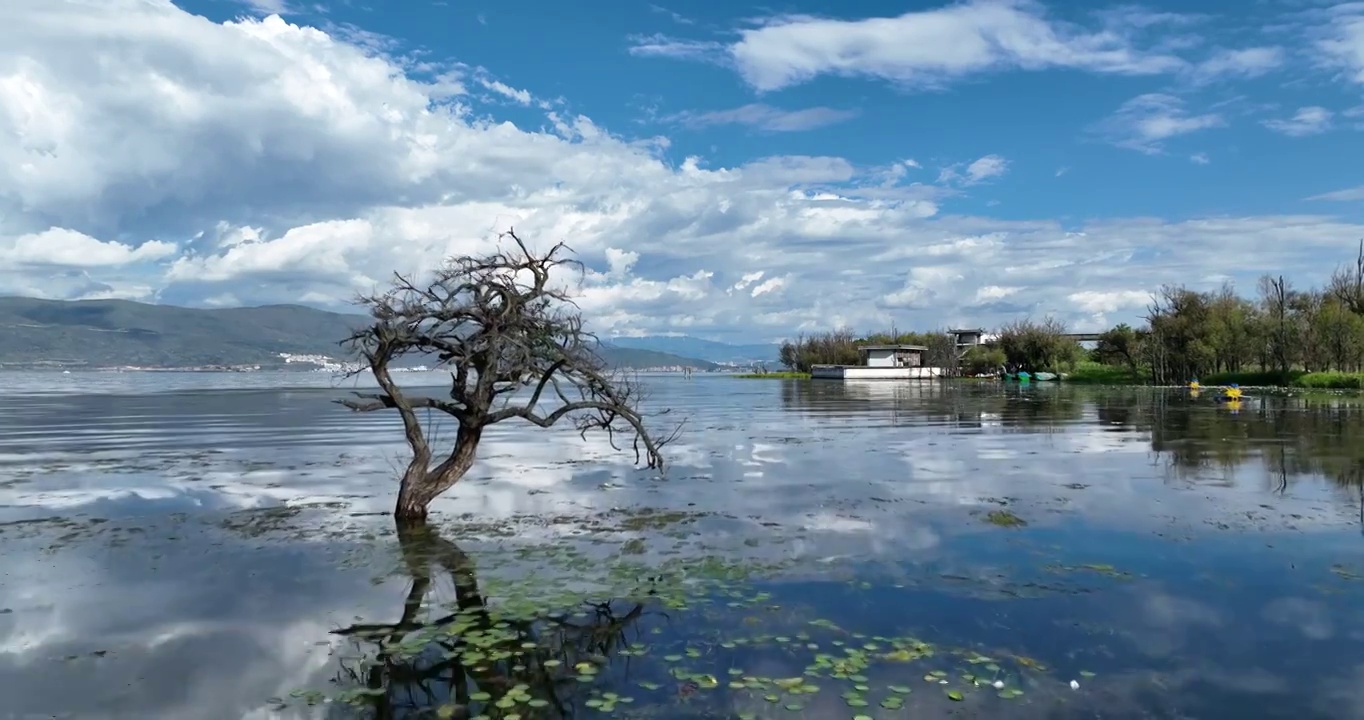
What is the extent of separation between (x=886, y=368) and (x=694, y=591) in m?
141

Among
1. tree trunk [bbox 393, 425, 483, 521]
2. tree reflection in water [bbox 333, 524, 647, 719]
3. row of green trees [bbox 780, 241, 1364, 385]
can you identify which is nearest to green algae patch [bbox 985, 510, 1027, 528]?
tree reflection in water [bbox 333, 524, 647, 719]

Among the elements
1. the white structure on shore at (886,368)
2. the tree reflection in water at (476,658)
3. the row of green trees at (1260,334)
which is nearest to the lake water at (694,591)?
the tree reflection in water at (476,658)

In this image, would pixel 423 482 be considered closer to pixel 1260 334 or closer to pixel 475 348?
pixel 475 348

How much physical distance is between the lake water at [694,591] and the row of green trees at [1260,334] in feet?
236

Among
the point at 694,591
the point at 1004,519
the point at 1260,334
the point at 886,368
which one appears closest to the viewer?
the point at 694,591

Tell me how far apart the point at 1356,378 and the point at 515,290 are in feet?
283

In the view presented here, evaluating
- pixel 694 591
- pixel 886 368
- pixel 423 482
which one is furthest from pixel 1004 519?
pixel 886 368

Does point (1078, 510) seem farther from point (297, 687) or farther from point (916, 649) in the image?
point (297, 687)

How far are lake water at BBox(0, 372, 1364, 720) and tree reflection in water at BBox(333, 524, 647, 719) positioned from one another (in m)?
0.04

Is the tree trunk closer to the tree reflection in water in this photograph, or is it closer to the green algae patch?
the tree reflection in water

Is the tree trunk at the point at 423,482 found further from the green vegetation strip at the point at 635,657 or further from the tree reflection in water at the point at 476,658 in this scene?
the green vegetation strip at the point at 635,657

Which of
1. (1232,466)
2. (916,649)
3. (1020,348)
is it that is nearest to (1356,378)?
(1020,348)

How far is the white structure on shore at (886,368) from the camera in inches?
5635

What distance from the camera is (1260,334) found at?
311 ft
